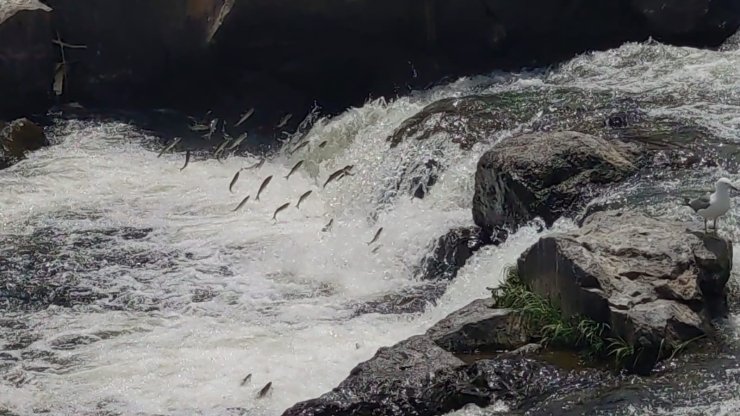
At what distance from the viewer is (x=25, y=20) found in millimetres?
14906

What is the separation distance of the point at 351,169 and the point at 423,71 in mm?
3533

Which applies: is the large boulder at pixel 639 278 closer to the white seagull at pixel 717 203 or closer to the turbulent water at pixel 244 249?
the white seagull at pixel 717 203

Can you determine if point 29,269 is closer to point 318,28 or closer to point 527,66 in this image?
point 318,28

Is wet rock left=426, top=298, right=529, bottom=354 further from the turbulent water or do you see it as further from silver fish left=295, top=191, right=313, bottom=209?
silver fish left=295, top=191, right=313, bottom=209

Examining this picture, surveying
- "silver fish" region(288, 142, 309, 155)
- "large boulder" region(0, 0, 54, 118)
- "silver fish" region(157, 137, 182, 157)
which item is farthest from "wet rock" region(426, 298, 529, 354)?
"large boulder" region(0, 0, 54, 118)

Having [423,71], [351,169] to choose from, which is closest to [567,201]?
[351,169]

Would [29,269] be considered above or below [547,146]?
below

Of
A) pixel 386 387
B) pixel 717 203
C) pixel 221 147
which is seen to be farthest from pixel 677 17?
pixel 386 387

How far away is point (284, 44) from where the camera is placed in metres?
15.0

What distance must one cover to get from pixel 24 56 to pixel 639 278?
1039 cm

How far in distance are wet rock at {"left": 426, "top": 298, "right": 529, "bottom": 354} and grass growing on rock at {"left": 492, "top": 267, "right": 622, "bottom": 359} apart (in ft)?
0.30

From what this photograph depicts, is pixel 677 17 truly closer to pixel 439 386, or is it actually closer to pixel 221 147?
pixel 221 147

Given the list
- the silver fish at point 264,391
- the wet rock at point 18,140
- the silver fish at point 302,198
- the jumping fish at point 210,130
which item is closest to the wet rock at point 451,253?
the silver fish at point 302,198

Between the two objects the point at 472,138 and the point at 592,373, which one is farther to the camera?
the point at 472,138
